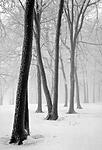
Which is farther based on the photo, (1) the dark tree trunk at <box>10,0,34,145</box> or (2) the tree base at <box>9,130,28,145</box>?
(1) the dark tree trunk at <box>10,0,34,145</box>

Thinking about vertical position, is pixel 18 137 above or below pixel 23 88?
below

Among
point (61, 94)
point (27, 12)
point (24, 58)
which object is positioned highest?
point (27, 12)

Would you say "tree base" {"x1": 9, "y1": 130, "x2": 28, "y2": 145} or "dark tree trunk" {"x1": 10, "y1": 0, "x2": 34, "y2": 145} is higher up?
"dark tree trunk" {"x1": 10, "y1": 0, "x2": 34, "y2": 145}

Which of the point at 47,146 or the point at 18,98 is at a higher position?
the point at 18,98

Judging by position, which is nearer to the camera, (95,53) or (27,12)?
(27,12)

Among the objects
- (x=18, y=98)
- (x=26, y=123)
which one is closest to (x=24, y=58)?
(x=18, y=98)

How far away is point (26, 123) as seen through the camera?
8477 mm

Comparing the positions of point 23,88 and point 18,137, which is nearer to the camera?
point 18,137

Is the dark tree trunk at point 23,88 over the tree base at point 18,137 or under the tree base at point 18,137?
over

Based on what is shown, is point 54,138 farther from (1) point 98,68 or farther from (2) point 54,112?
(1) point 98,68

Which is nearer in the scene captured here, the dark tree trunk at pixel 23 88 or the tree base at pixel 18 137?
the tree base at pixel 18 137

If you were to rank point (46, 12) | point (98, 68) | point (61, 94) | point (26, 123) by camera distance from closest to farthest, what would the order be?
point (26, 123), point (46, 12), point (98, 68), point (61, 94)

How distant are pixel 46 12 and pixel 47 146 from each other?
52.3 ft

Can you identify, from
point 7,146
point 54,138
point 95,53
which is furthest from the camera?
point 95,53
